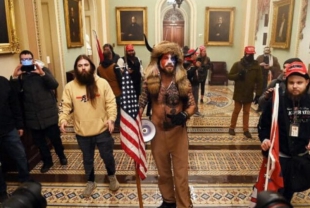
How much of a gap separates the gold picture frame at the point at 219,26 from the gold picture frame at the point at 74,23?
604 centimetres

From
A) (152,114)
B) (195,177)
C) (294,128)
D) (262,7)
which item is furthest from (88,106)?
(262,7)

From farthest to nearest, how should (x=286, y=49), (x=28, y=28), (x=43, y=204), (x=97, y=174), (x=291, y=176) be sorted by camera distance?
(x=286, y=49), (x=28, y=28), (x=97, y=174), (x=291, y=176), (x=43, y=204)

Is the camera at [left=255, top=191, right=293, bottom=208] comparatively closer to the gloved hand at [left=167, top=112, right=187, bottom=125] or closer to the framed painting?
the gloved hand at [left=167, top=112, right=187, bottom=125]

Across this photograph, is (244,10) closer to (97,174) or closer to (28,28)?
(28,28)

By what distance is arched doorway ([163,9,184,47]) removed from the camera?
46.9 feet

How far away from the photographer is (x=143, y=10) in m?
11.9

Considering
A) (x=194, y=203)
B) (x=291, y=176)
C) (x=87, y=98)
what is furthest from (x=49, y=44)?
(x=291, y=176)

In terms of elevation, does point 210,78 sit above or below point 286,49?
below

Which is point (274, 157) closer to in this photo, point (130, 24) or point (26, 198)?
point (26, 198)

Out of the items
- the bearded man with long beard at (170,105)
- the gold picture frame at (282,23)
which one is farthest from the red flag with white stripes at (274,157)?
the gold picture frame at (282,23)

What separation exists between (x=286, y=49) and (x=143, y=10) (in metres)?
6.62

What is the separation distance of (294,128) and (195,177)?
1.88 meters

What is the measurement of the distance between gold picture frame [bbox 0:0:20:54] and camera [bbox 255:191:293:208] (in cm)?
479

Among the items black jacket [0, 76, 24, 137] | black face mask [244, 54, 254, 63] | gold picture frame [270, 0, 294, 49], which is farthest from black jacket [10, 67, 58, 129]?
gold picture frame [270, 0, 294, 49]
